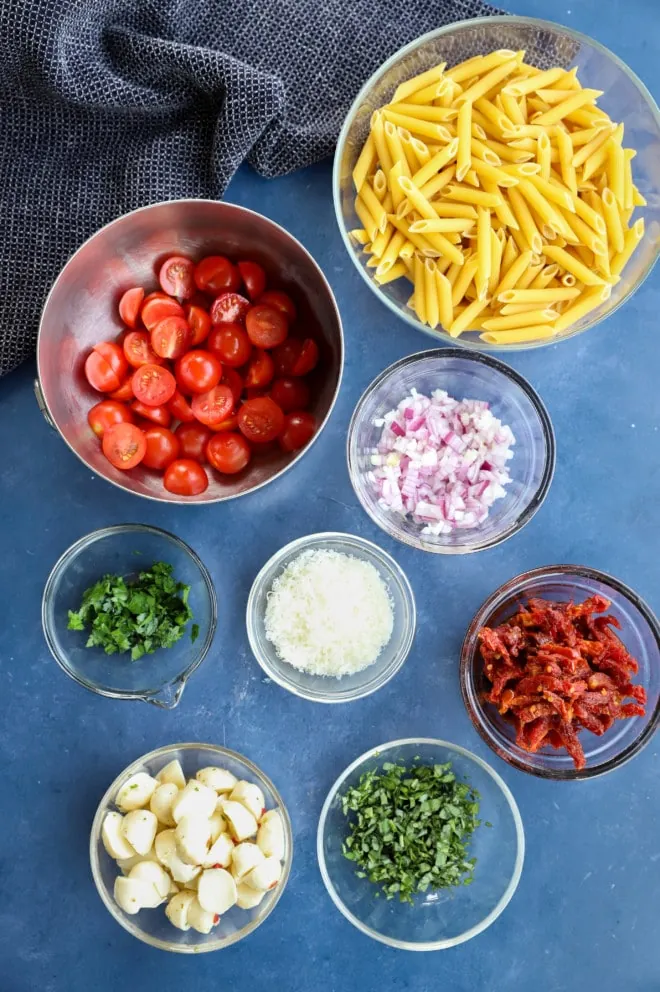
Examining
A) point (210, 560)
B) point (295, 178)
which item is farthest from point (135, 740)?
point (295, 178)

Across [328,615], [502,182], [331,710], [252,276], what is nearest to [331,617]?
[328,615]

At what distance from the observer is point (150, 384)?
1.83m

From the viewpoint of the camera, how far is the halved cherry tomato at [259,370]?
185cm

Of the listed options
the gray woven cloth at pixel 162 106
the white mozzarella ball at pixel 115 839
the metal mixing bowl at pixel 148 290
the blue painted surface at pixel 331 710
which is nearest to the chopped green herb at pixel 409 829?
the blue painted surface at pixel 331 710

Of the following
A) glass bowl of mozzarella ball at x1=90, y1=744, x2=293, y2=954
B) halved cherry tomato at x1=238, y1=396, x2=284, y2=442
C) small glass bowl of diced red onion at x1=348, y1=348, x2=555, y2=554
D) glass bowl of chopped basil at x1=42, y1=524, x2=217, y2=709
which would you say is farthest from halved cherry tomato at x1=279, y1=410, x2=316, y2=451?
glass bowl of mozzarella ball at x1=90, y1=744, x2=293, y2=954

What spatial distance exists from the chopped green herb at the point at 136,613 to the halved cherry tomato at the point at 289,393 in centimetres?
47

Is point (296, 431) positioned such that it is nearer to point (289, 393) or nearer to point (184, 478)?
point (289, 393)

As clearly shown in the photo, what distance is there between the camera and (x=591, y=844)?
1.98 meters

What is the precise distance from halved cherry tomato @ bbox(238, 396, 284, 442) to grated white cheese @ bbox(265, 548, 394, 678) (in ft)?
1.02

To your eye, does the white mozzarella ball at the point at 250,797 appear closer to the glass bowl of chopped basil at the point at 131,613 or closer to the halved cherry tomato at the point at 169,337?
the glass bowl of chopped basil at the point at 131,613

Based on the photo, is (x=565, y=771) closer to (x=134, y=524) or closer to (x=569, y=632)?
(x=569, y=632)

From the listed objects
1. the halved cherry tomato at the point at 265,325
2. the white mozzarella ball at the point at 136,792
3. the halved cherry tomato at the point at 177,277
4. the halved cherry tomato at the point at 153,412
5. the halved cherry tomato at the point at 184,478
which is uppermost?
the halved cherry tomato at the point at 265,325

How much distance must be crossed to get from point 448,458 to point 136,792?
1.02 meters

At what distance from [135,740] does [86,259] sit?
110 centimetres
